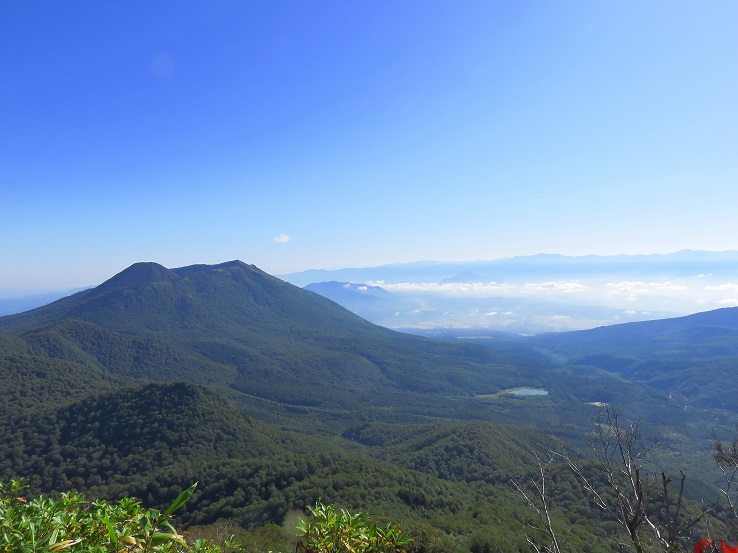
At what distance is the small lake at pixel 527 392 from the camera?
13075 cm

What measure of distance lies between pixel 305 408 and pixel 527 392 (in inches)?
2994

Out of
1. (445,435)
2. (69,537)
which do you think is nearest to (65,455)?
(445,435)

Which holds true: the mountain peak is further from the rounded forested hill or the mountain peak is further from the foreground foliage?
the foreground foliage

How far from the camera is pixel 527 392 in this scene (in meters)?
134

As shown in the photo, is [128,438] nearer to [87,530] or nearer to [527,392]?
[87,530]

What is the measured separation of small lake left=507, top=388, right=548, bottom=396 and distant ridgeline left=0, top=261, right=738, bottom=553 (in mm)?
3034

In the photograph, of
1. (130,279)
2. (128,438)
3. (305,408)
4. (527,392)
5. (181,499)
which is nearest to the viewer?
(181,499)

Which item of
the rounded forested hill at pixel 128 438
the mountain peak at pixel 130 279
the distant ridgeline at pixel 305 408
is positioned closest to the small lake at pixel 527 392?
the distant ridgeline at pixel 305 408

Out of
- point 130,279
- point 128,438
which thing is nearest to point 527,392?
point 128,438

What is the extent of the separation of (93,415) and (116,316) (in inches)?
4130

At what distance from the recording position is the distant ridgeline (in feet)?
133

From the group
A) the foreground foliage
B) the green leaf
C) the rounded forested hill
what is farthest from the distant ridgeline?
the green leaf

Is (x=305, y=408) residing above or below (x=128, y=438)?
below

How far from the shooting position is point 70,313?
151875mm
